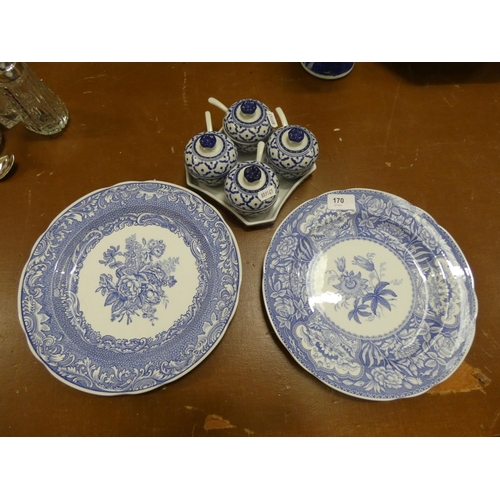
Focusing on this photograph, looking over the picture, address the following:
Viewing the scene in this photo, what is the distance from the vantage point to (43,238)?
0.96m

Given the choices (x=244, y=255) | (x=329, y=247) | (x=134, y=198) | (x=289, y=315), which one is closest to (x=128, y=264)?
(x=134, y=198)

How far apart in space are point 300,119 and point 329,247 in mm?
517

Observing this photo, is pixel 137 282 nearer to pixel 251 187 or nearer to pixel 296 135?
pixel 251 187

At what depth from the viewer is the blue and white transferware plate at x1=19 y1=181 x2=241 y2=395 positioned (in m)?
0.85

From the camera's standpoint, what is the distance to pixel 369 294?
3.12ft

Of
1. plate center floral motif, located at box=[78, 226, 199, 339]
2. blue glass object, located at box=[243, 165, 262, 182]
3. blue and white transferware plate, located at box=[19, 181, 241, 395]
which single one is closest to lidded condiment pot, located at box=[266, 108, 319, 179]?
blue glass object, located at box=[243, 165, 262, 182]

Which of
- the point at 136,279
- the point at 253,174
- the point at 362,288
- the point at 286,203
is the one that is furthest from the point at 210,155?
the point at 362,288

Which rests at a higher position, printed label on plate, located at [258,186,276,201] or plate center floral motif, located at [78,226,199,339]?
printed label on plate, located at [258,186,276,201]

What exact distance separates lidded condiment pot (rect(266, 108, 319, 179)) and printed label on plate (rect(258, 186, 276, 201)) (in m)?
0.11

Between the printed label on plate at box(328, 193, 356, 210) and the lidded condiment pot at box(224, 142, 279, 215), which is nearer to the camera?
the lidded condiment pot at box(224, 142, 279, 215)

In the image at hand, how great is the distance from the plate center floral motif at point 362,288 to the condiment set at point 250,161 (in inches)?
10.0

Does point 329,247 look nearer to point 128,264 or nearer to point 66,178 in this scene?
point 128,264

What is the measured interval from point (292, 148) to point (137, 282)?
1.86 ft

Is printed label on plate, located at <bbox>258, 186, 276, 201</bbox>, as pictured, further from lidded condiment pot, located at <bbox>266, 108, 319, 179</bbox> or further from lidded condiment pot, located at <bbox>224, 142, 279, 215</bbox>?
lidded condiment pot, located at <bbox>266, 108, 319, 179</bbox>
